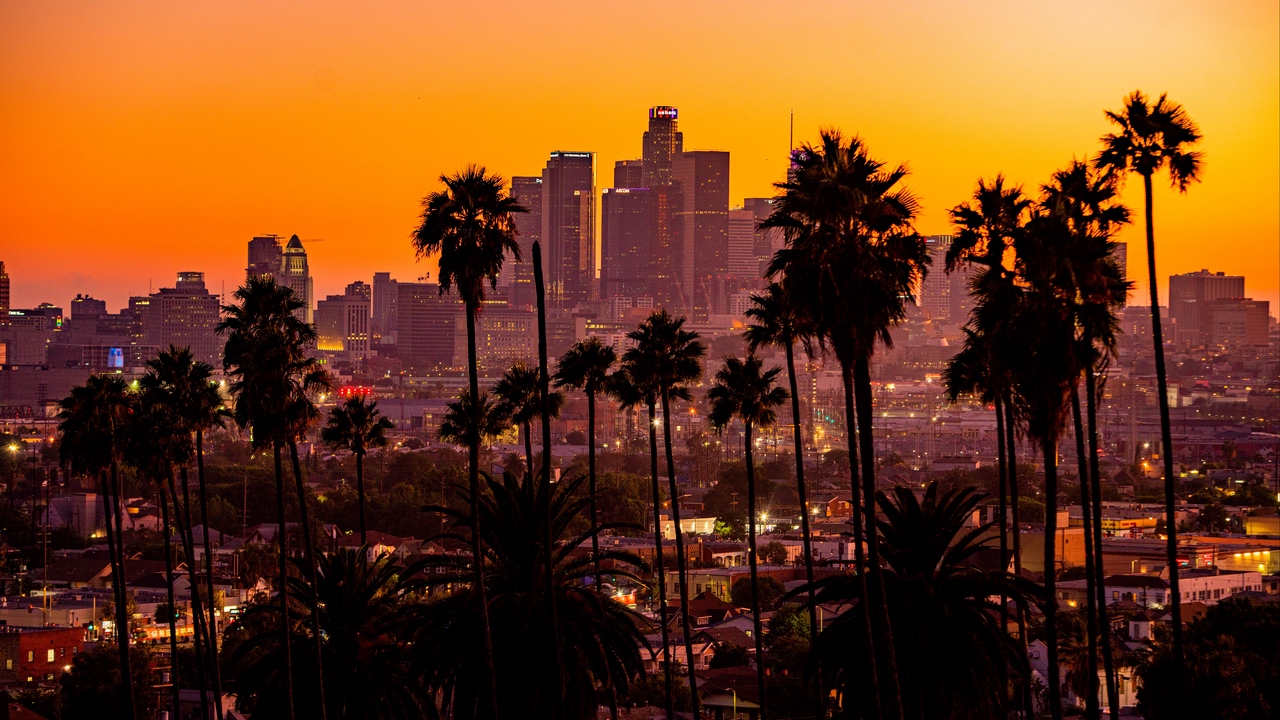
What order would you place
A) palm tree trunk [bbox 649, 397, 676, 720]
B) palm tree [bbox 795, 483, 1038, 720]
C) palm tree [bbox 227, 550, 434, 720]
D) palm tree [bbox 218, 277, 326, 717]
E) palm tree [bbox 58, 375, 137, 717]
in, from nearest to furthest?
palm tree [bbox 795, 483, 1038, 720] → palm tree [bbox 227, 550, 434, 720] → palm tree [bbox 218, 277, 326, 717] → palm tree trunk [bbox 649, 397, 676, 720] → palm tree [bbox 58, 375, 137, 717]

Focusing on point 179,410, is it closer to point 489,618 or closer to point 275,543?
point 489,618

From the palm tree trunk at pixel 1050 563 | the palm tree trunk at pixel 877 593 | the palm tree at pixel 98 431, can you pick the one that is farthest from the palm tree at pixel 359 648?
the palm tree at pixel 98 431

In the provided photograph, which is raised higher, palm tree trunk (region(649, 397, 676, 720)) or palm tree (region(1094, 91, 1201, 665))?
palm tree (region(1094, 91, 1201, 665))

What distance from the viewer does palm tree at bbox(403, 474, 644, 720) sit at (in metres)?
27.4

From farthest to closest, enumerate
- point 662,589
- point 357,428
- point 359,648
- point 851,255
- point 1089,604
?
point 357,428, point 662,589, point 359,648, point 1089,604, point 851,255

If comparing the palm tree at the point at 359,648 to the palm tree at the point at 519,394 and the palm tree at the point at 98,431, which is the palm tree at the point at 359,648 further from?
the palm tree at the point at 519,394

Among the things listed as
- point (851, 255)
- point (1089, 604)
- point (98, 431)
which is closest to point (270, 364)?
point (98, 431)

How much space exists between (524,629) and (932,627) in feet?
23.0

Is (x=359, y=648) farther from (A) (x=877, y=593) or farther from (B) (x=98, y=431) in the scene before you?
(B) (x=98, y=431)

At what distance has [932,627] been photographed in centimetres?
2494

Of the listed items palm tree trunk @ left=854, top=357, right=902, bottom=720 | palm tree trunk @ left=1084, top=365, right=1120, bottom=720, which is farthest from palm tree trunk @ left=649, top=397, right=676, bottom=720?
palm tree trunk @ left=854, top=357, right=902, bottom=720

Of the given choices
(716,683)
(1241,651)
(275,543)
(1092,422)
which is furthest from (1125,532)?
(1092,422)

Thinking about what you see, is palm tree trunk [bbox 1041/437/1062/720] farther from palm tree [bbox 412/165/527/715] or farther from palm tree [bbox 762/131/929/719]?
palm tree [bbox 412/165/527/715]

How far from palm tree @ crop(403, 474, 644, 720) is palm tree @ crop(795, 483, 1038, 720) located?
3.81 meters
